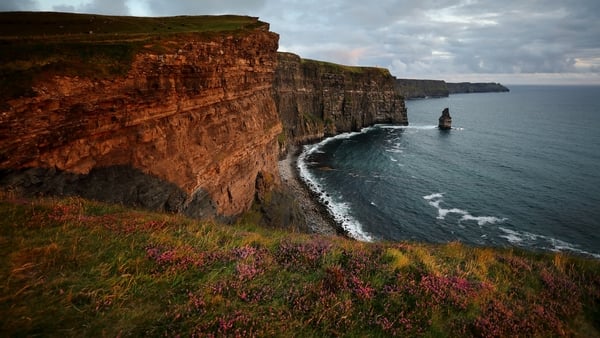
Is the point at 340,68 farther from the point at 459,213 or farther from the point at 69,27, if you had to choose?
the point at 69,27

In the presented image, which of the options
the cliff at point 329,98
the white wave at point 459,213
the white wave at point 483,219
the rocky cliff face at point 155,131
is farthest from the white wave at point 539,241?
the cliff at point 329,98

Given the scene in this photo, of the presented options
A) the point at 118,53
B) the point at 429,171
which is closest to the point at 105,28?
the point at 118,53

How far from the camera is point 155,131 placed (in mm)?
19859

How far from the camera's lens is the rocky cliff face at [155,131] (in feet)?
44.9

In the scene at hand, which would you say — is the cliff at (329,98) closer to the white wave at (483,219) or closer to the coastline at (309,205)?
the coastline at (309,205)

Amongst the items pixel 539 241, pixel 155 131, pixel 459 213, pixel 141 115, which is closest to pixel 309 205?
pixel 459 213

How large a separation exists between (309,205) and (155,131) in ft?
108

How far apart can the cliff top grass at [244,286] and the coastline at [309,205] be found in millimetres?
32164

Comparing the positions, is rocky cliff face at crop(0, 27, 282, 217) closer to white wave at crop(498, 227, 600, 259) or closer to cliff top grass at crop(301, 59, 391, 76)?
white wave at crop(498, 227, 600, 259)

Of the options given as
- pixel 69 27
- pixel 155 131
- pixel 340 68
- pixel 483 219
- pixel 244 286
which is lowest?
pixel 483 219

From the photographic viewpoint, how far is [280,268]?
22.6 feet

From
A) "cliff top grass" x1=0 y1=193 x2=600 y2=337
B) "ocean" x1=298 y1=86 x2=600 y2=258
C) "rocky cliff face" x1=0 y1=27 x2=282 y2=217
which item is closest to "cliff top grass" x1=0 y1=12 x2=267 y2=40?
"rocky cliff face" x1=0 y1=27 x2=282 y2=217

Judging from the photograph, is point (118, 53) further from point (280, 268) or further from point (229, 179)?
point (280, 268)

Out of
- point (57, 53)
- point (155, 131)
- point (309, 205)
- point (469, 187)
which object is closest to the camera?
point (57, 53)
